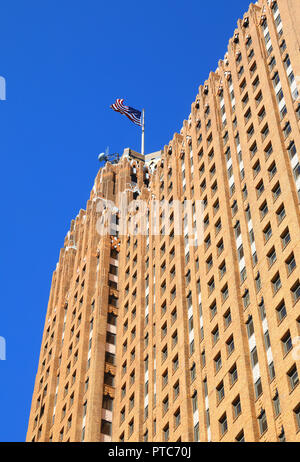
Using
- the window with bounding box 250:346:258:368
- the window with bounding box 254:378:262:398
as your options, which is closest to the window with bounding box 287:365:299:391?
the window with bounding box 254:378:262:398

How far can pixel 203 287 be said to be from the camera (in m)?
72.2

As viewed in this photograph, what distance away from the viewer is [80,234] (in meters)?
110

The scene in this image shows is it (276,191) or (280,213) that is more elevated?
(276,191)

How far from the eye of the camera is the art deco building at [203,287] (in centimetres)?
6044

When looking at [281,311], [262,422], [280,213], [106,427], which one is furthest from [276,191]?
[106,427]

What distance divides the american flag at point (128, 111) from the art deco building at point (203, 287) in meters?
9.91

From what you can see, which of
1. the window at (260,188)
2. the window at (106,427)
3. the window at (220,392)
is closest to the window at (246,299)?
the window at (220,392)

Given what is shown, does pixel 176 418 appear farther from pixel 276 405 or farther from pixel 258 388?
pixel 276 405

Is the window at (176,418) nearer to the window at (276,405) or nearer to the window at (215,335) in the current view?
the window at (215,335)

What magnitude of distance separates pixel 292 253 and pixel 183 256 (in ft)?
Result: 66.1

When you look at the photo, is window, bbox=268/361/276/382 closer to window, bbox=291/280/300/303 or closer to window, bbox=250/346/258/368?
window, bbox=250/346/258/368

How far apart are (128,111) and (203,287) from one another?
1823 inches

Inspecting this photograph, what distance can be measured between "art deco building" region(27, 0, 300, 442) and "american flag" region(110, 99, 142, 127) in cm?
991

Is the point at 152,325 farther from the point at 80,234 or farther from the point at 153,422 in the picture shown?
the point at 80,234
